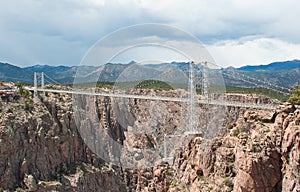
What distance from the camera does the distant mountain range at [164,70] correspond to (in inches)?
1663

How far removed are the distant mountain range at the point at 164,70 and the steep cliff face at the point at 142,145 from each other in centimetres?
598

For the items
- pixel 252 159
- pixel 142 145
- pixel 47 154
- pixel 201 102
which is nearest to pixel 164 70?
pixel 201 102

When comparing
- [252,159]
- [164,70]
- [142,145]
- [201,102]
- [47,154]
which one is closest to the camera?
[252,159]

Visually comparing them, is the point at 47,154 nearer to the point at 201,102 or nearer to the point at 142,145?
the point at 142,145

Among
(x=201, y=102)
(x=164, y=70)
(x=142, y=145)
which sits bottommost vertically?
(x=142, y=145)

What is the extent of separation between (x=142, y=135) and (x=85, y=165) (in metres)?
7.69

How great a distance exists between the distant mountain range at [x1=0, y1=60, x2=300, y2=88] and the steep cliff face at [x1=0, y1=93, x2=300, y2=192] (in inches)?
235

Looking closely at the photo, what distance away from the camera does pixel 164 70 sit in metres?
44.4

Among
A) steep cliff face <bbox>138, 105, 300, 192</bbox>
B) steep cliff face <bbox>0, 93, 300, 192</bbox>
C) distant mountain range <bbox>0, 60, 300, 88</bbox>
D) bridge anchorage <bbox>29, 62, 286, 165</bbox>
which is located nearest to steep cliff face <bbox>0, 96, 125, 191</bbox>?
steep cliff face <bbox>0, 93, 300, 192</bbox>

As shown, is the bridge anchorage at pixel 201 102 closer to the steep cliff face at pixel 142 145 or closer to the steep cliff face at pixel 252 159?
the steep cliff face at pixel 142 145

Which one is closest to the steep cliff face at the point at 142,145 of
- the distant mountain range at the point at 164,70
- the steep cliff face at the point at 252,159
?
the steep cliff face at the point at 252,159

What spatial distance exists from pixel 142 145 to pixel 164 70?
17.6 metres

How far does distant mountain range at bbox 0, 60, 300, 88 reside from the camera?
42241mm

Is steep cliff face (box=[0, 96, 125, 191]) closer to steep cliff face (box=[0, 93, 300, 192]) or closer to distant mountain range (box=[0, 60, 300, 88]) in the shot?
steep cliff face (box=[0, 93, 300, 192])
